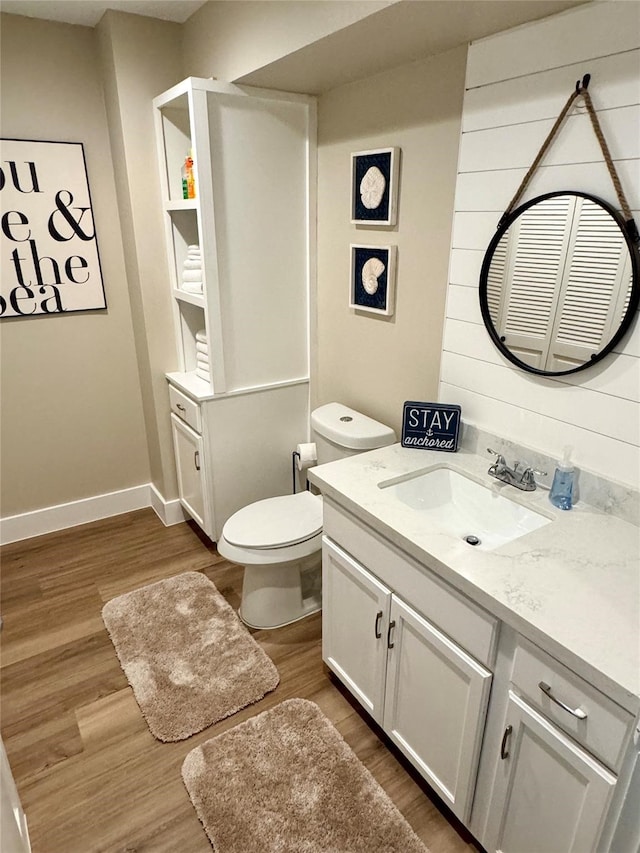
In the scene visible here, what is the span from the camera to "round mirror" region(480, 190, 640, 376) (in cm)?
133

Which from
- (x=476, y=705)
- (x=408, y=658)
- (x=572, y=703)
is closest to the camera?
(x=572, y=703)

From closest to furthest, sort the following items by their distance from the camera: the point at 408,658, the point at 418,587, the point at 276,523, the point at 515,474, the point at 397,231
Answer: the point at 418,587 → the point at 408,658 → the point at 515,474 → the point at 397,231 → the point at 276,523

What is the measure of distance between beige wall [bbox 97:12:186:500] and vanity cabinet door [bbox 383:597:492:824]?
70.2 inches

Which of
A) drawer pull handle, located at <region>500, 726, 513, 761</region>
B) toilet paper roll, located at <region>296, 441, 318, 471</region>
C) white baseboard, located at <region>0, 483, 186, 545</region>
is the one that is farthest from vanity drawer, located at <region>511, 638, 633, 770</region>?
white baseboard, located at <region>0, 483, 186, 545</region>

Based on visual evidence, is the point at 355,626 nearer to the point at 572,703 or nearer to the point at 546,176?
the point at 572,703

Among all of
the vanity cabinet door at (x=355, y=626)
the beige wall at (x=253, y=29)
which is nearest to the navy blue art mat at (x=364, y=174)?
the beige wall at (x=253, y=29)

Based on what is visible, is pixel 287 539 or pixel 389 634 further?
pixel 287 539

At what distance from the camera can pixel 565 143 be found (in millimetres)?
1391

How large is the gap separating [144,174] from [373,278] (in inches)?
47.6

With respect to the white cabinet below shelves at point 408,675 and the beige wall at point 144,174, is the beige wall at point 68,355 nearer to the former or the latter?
the beige wall at point 144,174

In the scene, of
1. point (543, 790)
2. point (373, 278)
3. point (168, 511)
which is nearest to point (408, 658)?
point (543, 790)

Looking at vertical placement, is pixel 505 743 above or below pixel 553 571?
below

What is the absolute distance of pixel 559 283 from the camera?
4.83 ft

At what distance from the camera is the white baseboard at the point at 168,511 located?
2.99m
